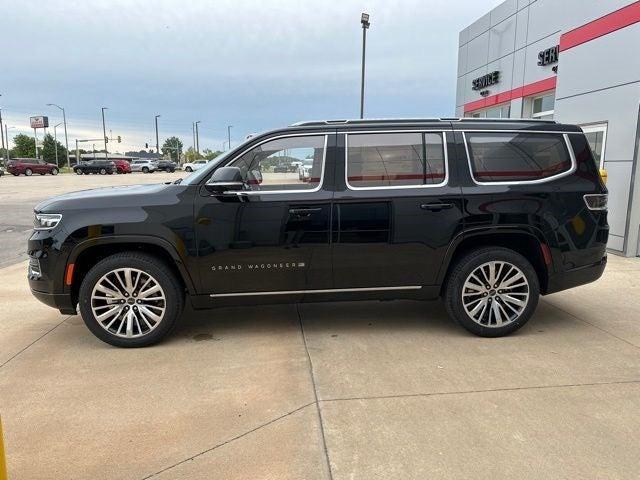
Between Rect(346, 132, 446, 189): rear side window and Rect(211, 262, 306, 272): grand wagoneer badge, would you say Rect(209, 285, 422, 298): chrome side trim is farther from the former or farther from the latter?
Rect(346, 132, 446, 189): rear side window

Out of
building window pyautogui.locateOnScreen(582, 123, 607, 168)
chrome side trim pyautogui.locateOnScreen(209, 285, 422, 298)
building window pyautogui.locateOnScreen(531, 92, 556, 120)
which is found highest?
building window pyautogui.locateOnScreen(531, 92, 556, 120)

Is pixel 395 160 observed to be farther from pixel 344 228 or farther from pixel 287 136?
pixel 287 136

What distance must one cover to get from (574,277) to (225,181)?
3.32 meters

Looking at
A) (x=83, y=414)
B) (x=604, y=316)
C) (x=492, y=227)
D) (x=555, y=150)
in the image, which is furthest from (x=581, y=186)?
(x=83, y=414)

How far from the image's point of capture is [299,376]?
3.79m

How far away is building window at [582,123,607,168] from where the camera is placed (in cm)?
879

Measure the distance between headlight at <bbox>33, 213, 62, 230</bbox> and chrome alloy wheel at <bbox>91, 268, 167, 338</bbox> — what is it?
0.63 metres

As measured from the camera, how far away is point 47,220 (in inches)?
169

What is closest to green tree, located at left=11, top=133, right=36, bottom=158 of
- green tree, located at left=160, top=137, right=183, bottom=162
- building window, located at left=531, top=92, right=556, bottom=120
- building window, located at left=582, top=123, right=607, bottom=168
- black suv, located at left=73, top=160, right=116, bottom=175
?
green tree, located at left=160, top=137, right=183, bottom=162

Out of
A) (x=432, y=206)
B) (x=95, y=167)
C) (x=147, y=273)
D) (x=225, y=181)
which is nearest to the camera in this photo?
(x=225, y=181)

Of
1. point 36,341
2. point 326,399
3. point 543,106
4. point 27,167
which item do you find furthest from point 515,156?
point 27,167

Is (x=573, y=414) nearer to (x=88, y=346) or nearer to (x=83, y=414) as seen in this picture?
(x=83, y=414)

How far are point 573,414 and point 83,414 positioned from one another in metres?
3.23

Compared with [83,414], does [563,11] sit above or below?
above
